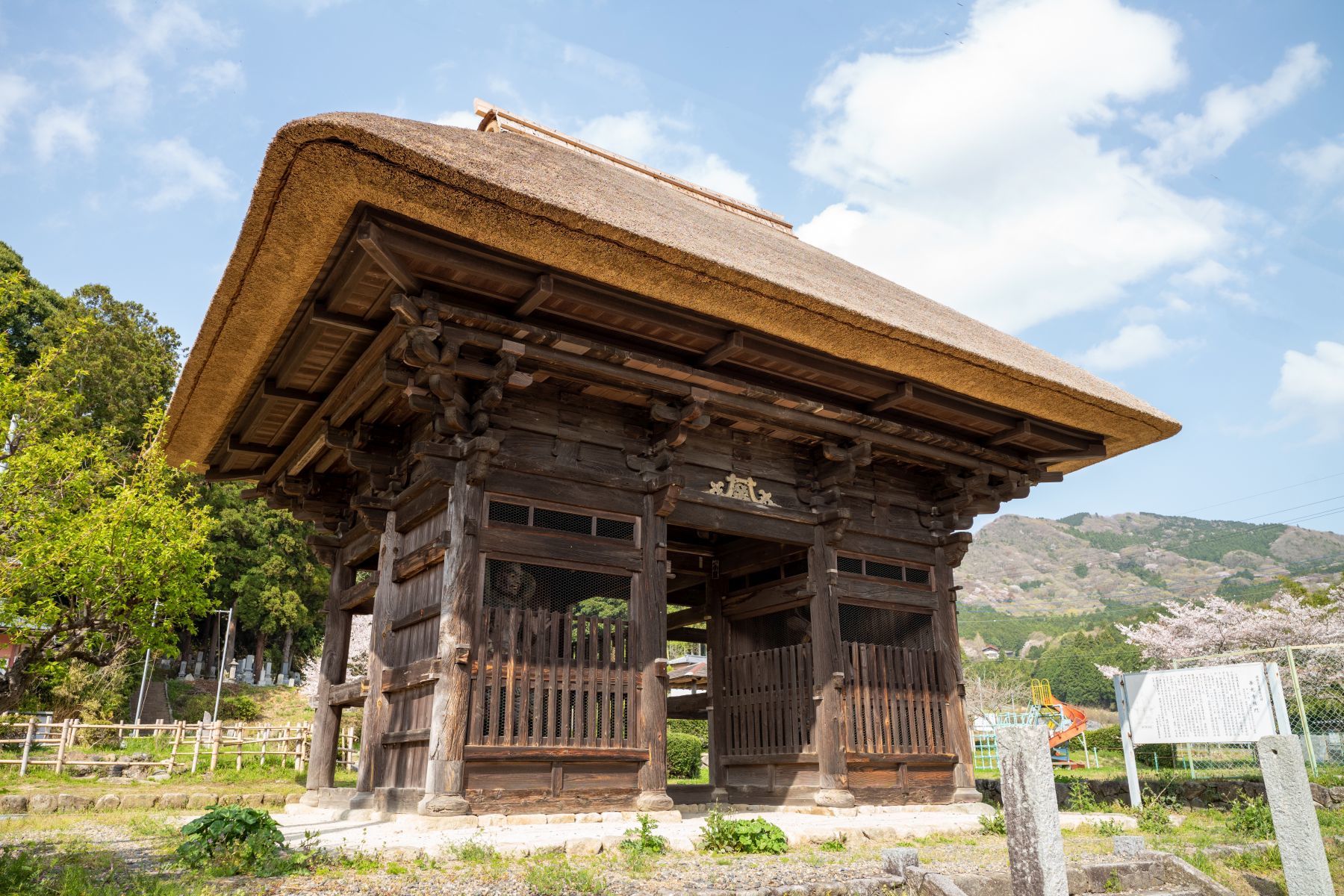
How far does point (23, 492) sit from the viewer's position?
6578 millimetres

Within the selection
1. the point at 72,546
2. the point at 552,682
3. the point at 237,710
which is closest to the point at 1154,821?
the point at 552,682

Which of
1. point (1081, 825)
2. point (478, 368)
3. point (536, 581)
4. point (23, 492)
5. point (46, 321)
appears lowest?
point (1081, 825)

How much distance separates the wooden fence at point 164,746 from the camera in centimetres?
1705

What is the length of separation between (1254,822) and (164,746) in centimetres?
2155

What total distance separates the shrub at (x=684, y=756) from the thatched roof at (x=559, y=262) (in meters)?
14.1

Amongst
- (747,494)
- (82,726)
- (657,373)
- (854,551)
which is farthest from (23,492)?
(82,726)

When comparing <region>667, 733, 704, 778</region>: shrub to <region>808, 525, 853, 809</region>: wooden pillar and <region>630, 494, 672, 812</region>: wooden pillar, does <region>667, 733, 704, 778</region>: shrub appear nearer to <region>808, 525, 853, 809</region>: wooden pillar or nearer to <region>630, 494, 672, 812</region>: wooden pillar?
<region>808, 525, 853, 809</region>: wooden pillar

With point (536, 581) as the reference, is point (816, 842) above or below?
below

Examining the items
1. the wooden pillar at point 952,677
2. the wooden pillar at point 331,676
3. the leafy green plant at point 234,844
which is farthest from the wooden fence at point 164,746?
the leafy green plant at point 234,844

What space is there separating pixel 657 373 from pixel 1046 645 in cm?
8098

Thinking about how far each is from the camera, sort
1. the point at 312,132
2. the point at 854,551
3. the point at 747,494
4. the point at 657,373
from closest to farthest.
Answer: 1. the point at 312,132
2. the point at 657,373
3. the point at 747,494
4. the point at 854,551

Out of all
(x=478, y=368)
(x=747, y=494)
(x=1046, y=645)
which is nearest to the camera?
(x=478, y=368)

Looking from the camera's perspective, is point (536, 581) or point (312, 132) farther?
point (536, 581)

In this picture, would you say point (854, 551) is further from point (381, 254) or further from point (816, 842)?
point (381, 254)
